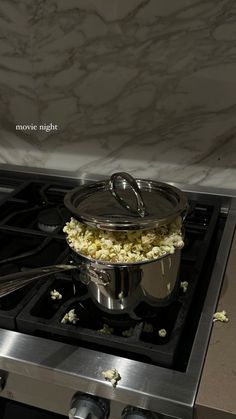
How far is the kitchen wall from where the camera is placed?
0.88 metres

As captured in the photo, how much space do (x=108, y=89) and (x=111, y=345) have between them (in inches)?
23.7

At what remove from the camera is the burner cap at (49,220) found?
2.88 ft

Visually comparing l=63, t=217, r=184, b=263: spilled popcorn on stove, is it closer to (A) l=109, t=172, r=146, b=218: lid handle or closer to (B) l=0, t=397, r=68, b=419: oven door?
(A) l=109, t=172, r=146, b=218: lid handle

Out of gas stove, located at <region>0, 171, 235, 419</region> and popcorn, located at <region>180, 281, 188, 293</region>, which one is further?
popcorn, located at <region>180, 281, 188, 293</region>

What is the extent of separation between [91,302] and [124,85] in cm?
51

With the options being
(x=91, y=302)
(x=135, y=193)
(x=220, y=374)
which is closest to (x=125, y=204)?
(x=135, y=193)

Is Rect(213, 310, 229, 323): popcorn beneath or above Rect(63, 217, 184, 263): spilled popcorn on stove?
beneath

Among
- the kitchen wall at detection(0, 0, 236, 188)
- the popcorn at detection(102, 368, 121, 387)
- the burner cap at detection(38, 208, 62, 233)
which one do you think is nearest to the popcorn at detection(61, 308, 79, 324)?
the popcorn at detection(102, 368, 121, 387)

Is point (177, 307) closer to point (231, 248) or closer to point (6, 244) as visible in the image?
point (231, 248)

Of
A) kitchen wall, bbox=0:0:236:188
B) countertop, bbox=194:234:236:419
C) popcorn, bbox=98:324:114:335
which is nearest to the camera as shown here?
countertop, bbox=194:234:236:419

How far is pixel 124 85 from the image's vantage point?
0.96 m

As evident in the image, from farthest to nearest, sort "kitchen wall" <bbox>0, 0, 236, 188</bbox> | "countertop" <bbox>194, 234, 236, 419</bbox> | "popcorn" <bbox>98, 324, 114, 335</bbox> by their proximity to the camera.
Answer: "kitchen wall" <bbox>0, 0, 236, 188</bbox> → "popcorn" <bbox>98, 324, 114, 335</bbox> → "countertop" <bbox>194, 234, 236, 419</bbox>

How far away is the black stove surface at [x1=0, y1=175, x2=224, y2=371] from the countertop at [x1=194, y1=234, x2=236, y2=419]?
4 cm

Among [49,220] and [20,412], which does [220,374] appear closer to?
[20,412]
